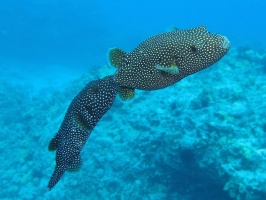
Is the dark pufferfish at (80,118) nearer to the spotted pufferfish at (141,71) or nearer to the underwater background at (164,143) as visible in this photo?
the spotted pufferfish at (141,71)

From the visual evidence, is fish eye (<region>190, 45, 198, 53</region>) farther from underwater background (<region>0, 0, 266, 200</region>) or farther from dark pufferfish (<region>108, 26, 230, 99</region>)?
underwater background (<region>0, 0, 266, 200</region>)

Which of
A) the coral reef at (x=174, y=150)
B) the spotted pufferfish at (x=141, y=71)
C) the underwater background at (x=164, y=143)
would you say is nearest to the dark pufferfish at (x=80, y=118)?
the spotted pufferfish at (x=141, y=71)

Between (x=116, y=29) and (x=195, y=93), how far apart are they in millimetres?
49769

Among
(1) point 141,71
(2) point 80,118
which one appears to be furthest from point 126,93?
(2) point 80,118

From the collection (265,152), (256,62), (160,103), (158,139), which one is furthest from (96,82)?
(256,62)

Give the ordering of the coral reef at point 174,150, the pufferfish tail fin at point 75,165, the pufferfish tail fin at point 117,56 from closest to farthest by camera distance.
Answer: the pufferfish tail fin at point 117,56 → the pufferfish tail fin at point 75,165 → the coral reef at point 174,150

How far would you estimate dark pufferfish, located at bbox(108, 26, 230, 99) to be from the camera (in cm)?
287

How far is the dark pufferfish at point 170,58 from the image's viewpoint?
9.41 feet

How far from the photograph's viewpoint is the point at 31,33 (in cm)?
5219

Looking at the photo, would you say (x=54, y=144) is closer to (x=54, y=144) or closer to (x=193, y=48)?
(x=54, y=144)

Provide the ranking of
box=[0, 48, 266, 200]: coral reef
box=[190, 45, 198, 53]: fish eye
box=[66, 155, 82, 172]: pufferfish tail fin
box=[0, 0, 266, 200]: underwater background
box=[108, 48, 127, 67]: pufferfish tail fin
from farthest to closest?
1. box=[0, 0, 266, 200]: underwater background
2. box=[0, 48, 266, 200]: coral reef
3. box=[66, 155, 82, 172]: pufferfish tail fin
4. box=[108, 48, 127, 67]: pufferfish tail fin
5. box=[190, 45, 198, 53]: fish eye

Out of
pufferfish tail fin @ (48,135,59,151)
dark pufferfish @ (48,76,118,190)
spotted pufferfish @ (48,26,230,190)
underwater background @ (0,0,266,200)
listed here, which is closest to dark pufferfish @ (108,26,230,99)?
spotted pufferfish @ (48,26,230,190)

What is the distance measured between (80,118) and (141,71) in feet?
2.48

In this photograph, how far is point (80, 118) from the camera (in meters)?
2.99
